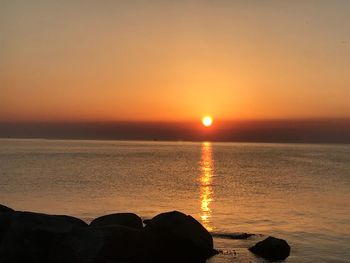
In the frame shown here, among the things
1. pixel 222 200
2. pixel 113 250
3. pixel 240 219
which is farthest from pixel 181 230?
pixel 222 200

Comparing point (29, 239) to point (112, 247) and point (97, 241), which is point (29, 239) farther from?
point (112, 247)

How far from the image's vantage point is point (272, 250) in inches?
861

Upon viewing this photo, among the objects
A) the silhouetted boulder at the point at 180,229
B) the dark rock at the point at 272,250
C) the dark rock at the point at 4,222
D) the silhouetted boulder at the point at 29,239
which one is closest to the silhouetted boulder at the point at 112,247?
the silhouetted boulder at the point at 180,229

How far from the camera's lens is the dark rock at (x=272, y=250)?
21.8 metres

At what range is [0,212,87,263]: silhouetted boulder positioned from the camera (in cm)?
1880

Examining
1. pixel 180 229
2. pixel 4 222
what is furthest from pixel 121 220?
pixel 4 222

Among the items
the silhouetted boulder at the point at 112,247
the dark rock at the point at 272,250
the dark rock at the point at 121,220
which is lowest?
the dark rock at the point at 272,250

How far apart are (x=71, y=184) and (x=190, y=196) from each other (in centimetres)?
1706

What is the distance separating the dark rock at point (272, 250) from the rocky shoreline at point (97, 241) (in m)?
3.14

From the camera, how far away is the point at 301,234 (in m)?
28.7

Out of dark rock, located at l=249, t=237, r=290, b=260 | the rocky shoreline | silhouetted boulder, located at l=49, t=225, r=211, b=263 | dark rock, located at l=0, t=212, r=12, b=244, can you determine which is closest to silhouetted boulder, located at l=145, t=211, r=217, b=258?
the rocky shoreline

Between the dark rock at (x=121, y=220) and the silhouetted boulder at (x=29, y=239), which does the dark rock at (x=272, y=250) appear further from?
the silhouetted boulder at (x=29, y=239)

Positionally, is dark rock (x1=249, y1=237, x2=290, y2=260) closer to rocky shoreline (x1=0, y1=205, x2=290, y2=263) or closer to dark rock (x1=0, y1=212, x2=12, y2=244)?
rocky shoreline (x1=0, y1=205, x2=290, y2=263)

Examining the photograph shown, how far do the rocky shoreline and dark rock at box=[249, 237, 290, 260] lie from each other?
314 cm
